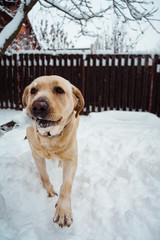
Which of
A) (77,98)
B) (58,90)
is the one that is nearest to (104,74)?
(77,98)

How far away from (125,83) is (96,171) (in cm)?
385

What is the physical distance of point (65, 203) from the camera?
1.48 meters

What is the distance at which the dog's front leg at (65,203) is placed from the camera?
4.59 ft

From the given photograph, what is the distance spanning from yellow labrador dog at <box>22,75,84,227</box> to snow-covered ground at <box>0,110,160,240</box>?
21cm

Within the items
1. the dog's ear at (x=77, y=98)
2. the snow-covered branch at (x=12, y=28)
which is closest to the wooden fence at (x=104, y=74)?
the snow-covered branch at (x=12, y=28)

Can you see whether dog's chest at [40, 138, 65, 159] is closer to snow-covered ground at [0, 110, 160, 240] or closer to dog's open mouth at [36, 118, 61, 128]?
dog's open mouth at [36, 118, 61, 128]

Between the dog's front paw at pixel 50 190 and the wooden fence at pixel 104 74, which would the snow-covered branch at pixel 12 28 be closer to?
the wooden fence at pixel 104 74

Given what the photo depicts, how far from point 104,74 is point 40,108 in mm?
4449

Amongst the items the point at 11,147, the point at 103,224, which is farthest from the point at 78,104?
the point at 11,147

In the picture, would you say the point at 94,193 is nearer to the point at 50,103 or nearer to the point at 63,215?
the point at 63,215

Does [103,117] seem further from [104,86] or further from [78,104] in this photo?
[78,104]

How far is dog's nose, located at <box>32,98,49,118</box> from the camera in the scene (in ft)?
4.33

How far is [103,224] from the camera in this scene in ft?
5.00

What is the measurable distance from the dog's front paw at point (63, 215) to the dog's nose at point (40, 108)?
2.89 feet
